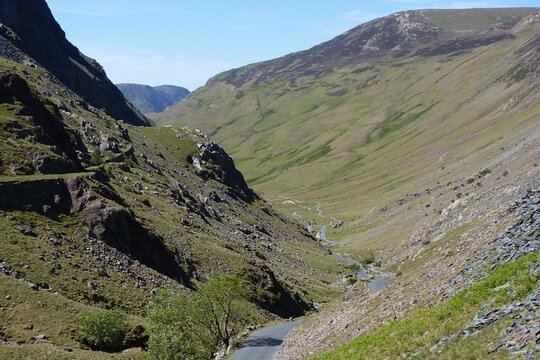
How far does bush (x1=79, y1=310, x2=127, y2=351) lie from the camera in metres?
52.1

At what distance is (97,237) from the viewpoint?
74.8 metres

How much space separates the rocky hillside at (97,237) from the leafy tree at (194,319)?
16.8 ft

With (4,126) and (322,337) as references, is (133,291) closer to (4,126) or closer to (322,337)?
(322,337)

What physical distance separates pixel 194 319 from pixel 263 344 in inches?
360

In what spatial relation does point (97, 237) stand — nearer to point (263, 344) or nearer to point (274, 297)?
point (263, 344)

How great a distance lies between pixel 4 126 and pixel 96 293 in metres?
40.3

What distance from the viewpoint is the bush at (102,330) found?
5212 centimetres

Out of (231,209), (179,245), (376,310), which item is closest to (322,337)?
(376,310)

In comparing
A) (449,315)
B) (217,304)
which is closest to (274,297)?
(217,304)

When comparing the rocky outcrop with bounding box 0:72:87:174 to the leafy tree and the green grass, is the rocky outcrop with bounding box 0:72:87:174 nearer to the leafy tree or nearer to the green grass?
the leafy tree

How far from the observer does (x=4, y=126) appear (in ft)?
283

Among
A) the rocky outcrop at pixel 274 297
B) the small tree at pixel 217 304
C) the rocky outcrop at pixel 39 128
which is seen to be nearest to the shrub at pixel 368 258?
the rocky outcrop at pixel 274 297

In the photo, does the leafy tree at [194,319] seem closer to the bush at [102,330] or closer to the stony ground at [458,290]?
the bush at [102,330]

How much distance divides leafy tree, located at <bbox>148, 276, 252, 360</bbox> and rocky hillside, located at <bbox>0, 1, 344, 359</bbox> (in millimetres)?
5121
